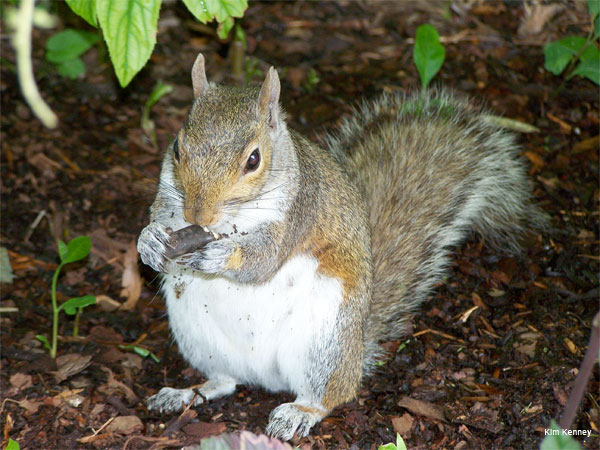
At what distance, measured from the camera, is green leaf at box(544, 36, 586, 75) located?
3778 millimetres

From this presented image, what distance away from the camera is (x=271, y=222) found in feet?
8.92

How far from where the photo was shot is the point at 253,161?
2537 millimetres

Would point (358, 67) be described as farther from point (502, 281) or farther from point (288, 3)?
point (502, 281)

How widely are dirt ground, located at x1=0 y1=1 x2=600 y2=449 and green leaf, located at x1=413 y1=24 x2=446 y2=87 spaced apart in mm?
497

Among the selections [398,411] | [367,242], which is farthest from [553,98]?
[398,411]

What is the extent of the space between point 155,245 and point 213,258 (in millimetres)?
205

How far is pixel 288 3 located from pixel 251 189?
9.58 ft

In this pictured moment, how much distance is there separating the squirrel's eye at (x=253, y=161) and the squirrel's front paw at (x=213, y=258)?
0.93 feet

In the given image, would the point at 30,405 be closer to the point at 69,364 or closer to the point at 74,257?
the point at 69,364

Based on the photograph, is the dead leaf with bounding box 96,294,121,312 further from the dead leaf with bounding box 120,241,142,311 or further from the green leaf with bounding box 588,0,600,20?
the green leaf with bounding box 588,0,600,20

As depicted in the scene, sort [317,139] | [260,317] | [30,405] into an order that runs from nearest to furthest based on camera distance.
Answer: [260,317]
[30,405]
[317,139]

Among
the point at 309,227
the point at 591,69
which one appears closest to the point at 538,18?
the point at 591,69

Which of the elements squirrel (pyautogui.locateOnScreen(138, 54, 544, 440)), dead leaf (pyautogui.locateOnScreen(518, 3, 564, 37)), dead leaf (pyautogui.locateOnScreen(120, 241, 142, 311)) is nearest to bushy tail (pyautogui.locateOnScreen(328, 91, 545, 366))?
squirrel (pyautogui.locateOnScreen(138, 54, 544, 440))

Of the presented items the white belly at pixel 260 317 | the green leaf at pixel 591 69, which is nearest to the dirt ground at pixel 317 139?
the white belly at pixel 260 317
